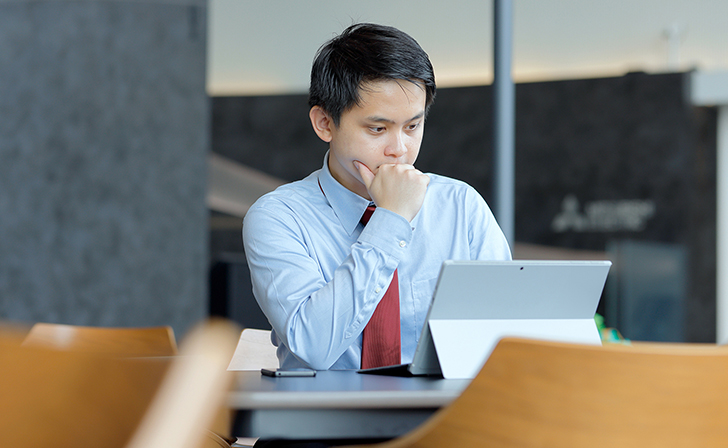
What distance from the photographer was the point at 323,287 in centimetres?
143

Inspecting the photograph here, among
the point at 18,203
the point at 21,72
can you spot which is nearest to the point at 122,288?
the point at 18,203

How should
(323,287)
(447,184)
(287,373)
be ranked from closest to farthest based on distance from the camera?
(287,373) → (323,287) → (447,184)

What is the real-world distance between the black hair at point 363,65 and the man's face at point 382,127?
0.02 metres

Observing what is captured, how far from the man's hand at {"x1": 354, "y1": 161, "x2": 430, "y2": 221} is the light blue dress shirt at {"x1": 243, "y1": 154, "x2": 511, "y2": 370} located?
0.04 metres

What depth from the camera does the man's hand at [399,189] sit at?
152cm

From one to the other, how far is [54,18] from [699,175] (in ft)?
17.0

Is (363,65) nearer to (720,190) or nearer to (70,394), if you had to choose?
(70,394)

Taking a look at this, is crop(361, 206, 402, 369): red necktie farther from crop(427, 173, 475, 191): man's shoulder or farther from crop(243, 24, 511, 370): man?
crop(427, 173, 475, 191): man's shoulder

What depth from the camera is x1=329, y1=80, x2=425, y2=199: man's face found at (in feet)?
5.27

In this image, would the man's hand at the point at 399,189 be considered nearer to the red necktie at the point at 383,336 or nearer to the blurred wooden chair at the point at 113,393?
the red necktie at the point at 383,336

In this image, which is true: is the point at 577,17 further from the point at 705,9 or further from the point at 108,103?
the point at 108,103

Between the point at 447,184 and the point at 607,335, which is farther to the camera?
the point at 607,335

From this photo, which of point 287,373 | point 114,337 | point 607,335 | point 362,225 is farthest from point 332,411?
Result: point 607,335

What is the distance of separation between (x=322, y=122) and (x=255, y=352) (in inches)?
24.9
